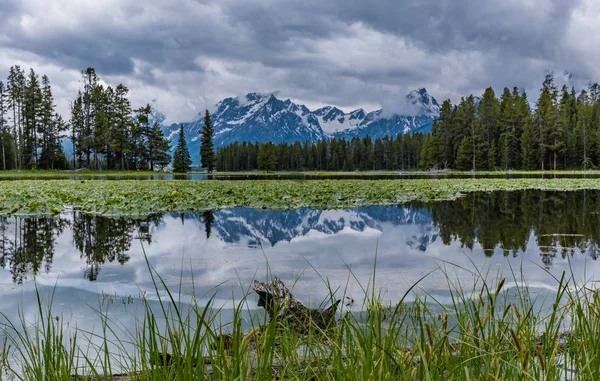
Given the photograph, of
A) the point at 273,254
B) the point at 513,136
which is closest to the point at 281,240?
the point at 273,254

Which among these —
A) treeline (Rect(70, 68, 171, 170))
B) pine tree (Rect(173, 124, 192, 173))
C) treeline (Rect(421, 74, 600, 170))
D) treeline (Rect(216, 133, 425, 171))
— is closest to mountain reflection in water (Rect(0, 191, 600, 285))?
treeline (Rect(70, 68, 171, 170))

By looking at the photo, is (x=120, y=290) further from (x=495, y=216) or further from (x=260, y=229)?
(x=495, y=216)

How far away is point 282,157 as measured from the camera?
13100 cm

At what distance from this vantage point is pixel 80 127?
A: 204 feet

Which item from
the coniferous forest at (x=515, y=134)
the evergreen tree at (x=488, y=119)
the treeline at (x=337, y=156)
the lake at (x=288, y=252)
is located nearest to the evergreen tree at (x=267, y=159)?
the treeline at (x=337, y=156)

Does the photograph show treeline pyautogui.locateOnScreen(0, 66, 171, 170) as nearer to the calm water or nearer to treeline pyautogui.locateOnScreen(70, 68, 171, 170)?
treeline pyautogui.locateOnScreen(70, 68, 171, 170)

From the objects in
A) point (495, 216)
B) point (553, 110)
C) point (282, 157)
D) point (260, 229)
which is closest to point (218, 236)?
point (260, 229)

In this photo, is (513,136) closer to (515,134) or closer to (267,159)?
(515,134)

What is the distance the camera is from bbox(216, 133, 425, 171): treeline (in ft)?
376

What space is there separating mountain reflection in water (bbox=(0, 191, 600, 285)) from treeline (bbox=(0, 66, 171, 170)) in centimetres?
5225

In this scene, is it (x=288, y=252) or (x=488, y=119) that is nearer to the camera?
(x=288, y=252)

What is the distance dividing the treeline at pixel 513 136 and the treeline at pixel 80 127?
50.3 metres

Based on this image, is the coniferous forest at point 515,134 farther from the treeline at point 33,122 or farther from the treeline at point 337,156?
the treeline at point 33,122

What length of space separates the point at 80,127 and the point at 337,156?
76.5m
